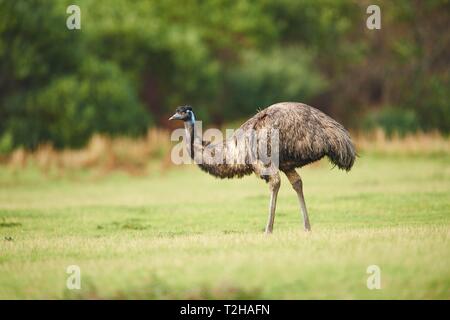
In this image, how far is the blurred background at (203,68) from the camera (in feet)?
121

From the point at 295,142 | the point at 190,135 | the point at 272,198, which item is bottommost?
the point at 272,198

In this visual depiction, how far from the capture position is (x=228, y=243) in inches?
502

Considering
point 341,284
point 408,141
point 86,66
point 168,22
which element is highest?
point 168,22

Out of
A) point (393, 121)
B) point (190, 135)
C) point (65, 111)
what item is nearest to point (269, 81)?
point (393, 121)

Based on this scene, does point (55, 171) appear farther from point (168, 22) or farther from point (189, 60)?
point (168, 22)

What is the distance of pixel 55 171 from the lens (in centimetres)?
2920

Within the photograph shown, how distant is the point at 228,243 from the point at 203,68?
33696 mm

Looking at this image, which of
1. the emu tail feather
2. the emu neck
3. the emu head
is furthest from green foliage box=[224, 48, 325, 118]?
the emu tail feather

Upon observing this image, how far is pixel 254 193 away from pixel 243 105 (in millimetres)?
26440

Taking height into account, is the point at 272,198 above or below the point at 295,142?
below

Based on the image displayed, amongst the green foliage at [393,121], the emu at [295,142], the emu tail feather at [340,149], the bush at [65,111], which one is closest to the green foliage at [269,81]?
the green foliage at [393,121]

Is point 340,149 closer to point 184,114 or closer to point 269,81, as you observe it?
point 184,114

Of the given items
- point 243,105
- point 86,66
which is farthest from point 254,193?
point 243,105

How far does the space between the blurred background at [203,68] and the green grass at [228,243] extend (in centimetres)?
1035
